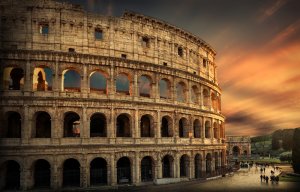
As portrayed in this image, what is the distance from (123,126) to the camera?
31531 mm

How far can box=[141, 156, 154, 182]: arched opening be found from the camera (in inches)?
1209

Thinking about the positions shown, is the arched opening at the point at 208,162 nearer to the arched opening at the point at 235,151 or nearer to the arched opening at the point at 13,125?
the arched opening at the point at 13,125

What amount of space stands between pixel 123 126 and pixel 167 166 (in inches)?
262

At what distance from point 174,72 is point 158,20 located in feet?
19.6

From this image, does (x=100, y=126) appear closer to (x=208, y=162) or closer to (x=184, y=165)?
(x=184, y=165)

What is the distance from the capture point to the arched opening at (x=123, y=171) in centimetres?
2884

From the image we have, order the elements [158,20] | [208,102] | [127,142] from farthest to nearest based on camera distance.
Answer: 1. [208,102]
2. [158,20]
3. [127,142]

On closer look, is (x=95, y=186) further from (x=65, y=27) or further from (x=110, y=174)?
(x=65, y=27)

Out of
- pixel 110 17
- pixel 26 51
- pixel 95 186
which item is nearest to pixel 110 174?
pixel 95 186

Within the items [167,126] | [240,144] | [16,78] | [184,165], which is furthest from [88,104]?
[240,144]

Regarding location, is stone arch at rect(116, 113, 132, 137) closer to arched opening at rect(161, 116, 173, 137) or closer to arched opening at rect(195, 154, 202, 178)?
arched opening at rect(161, 116, 173, 137)

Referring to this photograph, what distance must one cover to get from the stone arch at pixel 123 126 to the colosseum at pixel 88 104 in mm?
105

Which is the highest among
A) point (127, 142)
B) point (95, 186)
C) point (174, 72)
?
point (174, 72)

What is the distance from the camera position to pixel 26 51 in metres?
26.4
